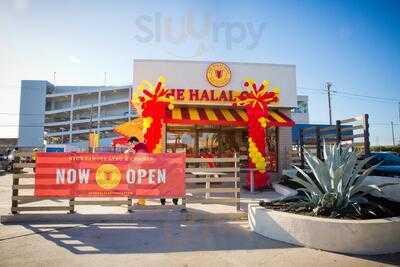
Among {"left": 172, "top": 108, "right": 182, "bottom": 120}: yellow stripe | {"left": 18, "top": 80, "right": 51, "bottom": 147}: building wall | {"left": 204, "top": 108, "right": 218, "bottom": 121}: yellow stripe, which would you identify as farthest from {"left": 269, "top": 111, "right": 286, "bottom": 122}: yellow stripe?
{"left": 18, "top": 80, "right": 51, "bottom": 147}: building wall

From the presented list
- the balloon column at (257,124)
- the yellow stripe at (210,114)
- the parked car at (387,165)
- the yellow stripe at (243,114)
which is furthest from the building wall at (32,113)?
the parked car at (387,165)

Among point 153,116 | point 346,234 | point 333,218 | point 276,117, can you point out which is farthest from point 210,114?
point 346,234

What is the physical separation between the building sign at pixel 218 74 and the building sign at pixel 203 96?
14.7 inches

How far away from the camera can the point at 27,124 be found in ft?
234

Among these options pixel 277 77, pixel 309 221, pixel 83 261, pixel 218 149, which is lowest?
pixel 83 261

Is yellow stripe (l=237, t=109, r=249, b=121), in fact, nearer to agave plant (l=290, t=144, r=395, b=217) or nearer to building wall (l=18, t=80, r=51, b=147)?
agave plant (l=290, t=144, r=395, b=217)

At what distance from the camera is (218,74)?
14.5 m

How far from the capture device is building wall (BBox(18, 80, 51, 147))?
70.9 meters

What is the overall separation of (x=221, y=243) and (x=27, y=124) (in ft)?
252

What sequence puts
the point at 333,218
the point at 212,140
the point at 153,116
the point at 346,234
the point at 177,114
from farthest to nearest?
the point at 212,140 → the point at 177,114 → the point at 153,116 → the point at 333,218 → the point at 346,234

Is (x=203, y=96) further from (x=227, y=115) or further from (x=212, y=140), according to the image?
(x=212, y=140)

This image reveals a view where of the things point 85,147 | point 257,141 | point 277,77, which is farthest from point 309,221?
point 85,147

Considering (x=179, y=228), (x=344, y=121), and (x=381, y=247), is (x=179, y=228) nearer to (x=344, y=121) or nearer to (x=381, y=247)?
(x=381, y=247)

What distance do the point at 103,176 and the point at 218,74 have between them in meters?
8.73
